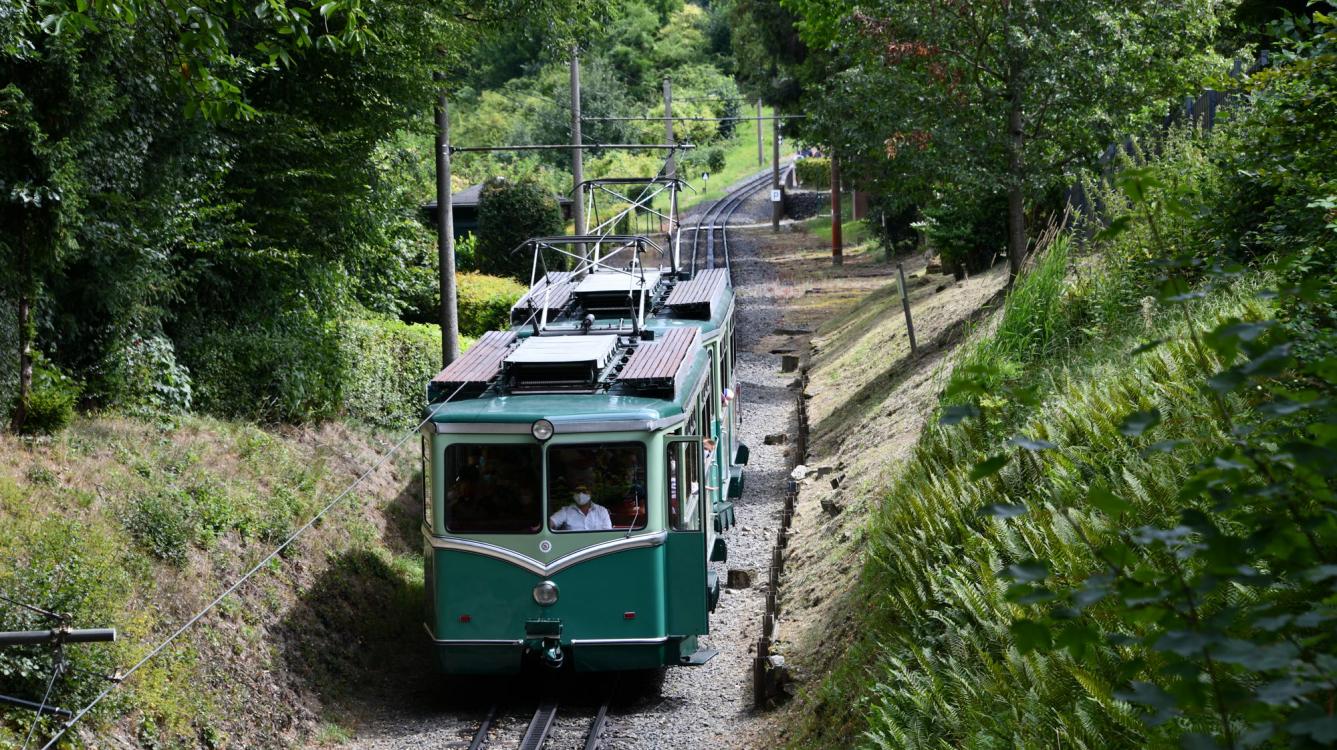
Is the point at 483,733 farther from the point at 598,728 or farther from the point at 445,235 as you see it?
the point at 445,235

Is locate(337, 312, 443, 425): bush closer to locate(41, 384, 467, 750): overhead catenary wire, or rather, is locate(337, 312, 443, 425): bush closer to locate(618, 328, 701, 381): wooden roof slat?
locate(618, 328, 701, 381): wooden roof slat

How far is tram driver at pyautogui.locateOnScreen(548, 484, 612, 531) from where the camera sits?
10508 mm

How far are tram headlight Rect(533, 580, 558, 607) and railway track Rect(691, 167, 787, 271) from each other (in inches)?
949

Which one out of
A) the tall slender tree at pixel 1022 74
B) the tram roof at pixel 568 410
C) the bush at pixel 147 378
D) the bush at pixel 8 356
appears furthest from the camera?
the tall slender tree at pixel 1022 74

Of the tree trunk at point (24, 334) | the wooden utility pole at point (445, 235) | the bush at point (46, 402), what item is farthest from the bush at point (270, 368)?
the tree trunk at point (24, 334)

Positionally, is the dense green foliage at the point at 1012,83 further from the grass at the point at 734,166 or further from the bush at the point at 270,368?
the grass at the point at 734,166

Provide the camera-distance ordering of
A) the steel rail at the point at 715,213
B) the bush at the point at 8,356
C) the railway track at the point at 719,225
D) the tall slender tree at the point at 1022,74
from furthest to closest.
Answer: the steel rail at the point at 715,213 → the railway track at the point at 719,225 → the tall slender tree at the point at 1022,74 → the bush at the point at 8,356

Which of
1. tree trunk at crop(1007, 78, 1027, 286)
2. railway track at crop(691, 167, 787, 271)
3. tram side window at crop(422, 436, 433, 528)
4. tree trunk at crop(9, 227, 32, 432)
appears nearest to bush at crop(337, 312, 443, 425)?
tree trunk at crop(9, 227, 32, 432)

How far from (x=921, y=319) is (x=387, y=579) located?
40.9 feet

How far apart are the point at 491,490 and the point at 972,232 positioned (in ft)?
58.6

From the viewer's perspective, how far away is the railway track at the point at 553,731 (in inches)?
406

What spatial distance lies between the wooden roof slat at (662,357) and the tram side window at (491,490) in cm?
123

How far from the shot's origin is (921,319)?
77.1 feet

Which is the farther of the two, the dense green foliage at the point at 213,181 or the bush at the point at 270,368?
the bush at the point at 270,368
